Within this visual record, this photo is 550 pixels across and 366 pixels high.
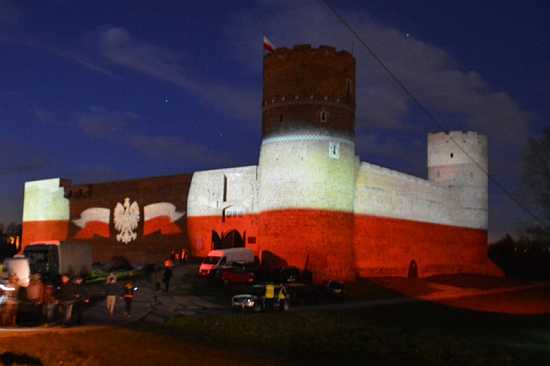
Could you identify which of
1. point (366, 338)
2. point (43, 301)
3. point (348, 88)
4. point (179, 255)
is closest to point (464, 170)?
point (348, 88)

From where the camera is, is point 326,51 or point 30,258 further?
point 326,51

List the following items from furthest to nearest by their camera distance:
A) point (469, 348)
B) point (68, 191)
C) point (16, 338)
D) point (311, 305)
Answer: point (68, 191) < point (311, 305) < point (469, 348) < point (16, 338)

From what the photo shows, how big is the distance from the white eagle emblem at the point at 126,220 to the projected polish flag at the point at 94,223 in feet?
3.96

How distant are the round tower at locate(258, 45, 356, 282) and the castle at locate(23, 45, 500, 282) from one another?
0.05 meters

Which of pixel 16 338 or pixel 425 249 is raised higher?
pixel 425 249

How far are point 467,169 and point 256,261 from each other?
18812mm

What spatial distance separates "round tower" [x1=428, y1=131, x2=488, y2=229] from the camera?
48.7 m

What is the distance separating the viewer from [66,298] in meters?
18.8

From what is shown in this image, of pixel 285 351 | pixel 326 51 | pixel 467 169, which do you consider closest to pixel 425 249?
pixel 467 169

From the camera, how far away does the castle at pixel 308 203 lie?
118ft

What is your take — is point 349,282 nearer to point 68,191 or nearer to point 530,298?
point 530,298

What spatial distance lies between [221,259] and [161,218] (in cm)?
1174

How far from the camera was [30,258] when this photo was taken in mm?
31391

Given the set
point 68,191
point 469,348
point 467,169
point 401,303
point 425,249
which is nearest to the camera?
point 469,348
